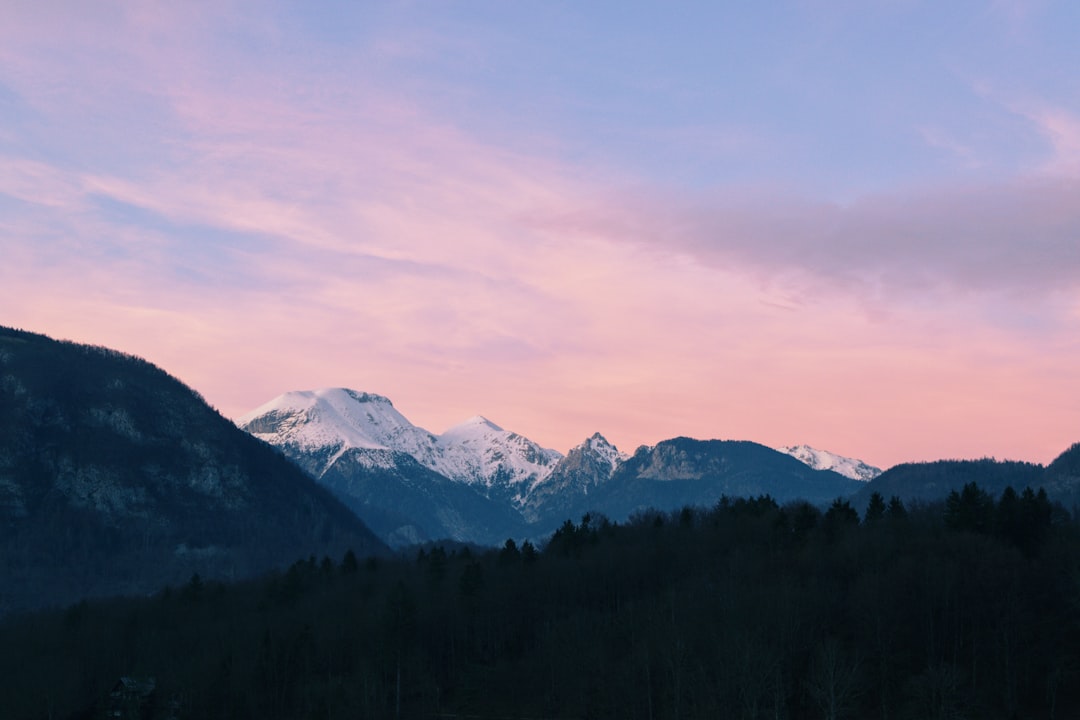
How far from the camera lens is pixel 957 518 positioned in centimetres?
17738

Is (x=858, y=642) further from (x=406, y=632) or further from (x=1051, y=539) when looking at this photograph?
(x=406, y=632)

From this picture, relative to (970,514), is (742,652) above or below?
below

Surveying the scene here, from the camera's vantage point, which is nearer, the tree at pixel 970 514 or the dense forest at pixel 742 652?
the dense forest at pixel 742 652

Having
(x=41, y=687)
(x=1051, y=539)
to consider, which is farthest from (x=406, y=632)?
(x=1051, y=539)

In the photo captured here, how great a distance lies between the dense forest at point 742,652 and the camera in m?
144

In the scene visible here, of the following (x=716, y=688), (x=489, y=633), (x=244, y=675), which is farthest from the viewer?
(x=489, y=633)

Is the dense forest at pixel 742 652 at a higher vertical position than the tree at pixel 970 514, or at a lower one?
lower

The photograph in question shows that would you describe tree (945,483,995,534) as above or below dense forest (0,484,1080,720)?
above

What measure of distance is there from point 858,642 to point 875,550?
2341 centimetres

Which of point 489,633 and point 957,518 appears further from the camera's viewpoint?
point 489,633

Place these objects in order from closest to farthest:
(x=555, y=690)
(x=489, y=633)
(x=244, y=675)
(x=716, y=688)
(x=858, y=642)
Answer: (x=716, y=688), (x=858, y=642), (x=555, y=690), (x=244, y=675), (x=489, y=633)

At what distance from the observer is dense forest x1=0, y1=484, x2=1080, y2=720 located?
471ft

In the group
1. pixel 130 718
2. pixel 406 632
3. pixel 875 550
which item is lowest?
pixel 130 718

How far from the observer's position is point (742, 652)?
5635 inches
